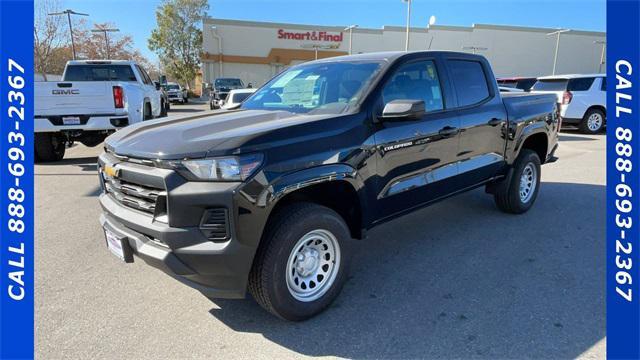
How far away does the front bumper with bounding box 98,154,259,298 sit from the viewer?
2408 mm

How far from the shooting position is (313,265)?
2.99 m

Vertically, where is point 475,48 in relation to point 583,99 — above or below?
above

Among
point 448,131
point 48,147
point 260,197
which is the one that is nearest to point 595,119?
point 448,131

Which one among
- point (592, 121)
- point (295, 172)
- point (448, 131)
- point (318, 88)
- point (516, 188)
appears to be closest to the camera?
point (295, 172)

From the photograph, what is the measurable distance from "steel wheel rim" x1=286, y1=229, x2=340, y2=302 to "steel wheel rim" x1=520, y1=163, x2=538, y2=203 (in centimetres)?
321

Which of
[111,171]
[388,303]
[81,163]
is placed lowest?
[388,303]

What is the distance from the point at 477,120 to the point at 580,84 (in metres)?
11.5

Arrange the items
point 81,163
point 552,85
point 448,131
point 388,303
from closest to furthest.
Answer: point 388,303 → point 448,131 → point 81,163 → point 552,85

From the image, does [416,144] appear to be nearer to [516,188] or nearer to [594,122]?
[516,188]

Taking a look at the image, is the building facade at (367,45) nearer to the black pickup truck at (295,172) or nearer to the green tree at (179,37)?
the green tree at (179,37)

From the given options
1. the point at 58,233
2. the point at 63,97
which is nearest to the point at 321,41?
the point at 63,97

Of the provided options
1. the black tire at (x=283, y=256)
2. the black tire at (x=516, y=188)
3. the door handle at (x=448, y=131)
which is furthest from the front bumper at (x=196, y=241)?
the black tire at (x=516, y=188)

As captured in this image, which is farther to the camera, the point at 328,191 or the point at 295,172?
the point at 328,191

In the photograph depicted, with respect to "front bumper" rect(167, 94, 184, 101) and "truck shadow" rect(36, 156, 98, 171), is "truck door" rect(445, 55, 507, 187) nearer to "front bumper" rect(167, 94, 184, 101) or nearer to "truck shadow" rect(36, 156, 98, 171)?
"truck shadow" rect(36, 156, 98, 171)
